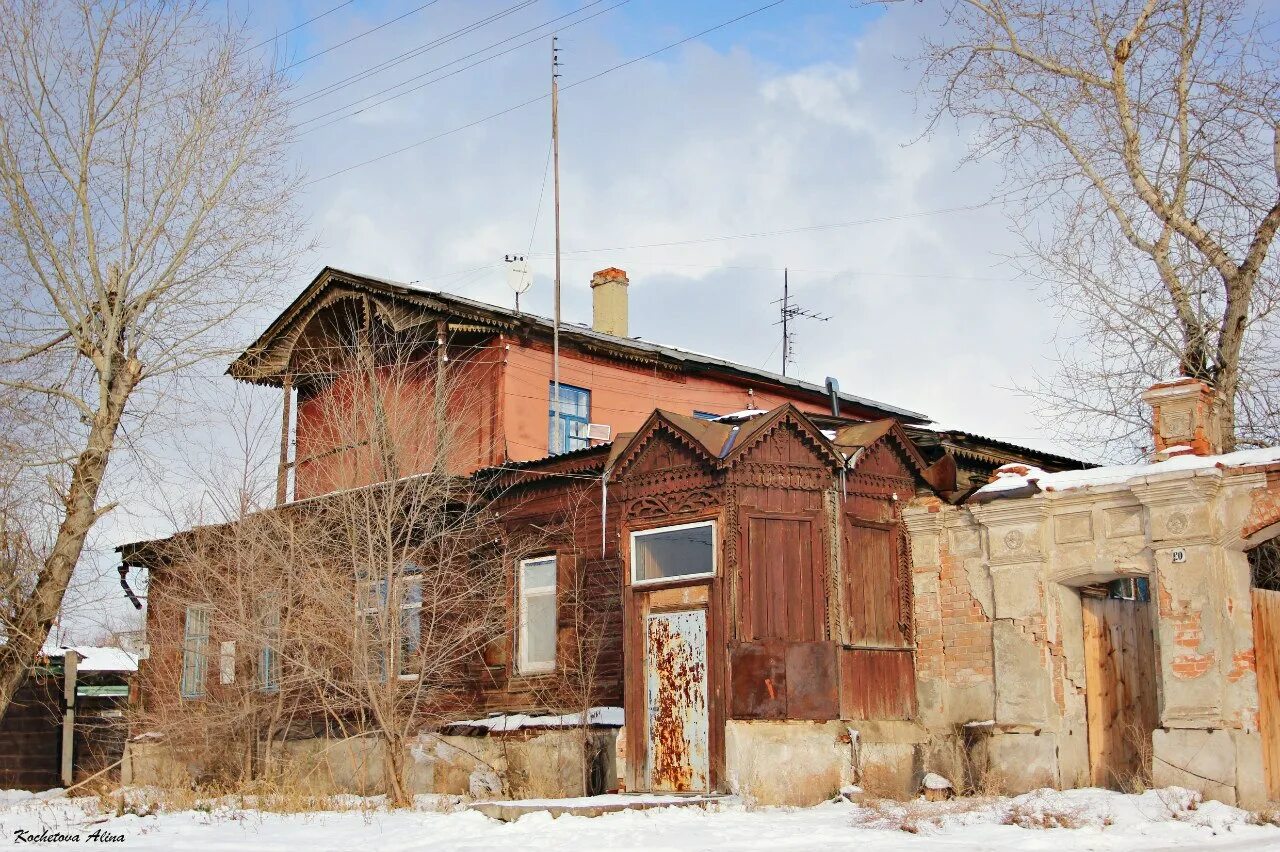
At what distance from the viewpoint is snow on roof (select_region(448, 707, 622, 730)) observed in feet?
57.5

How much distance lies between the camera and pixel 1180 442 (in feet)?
50.3

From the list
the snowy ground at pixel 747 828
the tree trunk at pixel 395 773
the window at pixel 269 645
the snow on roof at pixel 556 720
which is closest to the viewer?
the snowy ground at pixel 747 828

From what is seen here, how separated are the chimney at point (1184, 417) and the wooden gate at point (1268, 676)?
1.77 metres

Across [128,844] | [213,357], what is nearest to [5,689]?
[213,357]

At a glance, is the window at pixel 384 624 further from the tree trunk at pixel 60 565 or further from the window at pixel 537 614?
the tree trunk at pixel 60 565

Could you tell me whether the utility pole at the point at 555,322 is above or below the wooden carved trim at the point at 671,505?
above

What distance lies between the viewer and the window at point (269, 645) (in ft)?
58.6

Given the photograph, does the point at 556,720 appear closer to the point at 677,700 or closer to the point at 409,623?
the point at 677,700

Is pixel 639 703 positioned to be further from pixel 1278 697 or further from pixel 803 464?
pixel 1278 697

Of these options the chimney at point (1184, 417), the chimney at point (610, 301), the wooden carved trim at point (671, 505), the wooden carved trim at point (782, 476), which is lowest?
the wooden carved trim at point (671, 505)

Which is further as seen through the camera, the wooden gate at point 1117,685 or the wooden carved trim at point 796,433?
the wooden carved trim at point 796,433

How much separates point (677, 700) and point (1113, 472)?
5.71 m

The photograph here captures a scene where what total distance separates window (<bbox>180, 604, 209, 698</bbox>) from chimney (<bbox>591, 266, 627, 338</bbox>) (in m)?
9.26

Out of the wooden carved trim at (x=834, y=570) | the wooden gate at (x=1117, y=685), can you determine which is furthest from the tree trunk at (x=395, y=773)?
the wooden gate at (x=1117, y=685)
